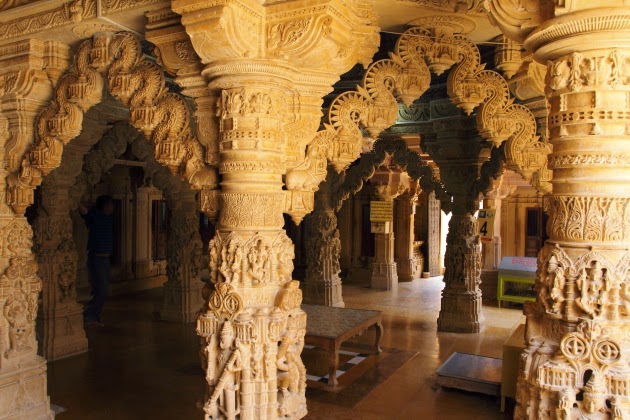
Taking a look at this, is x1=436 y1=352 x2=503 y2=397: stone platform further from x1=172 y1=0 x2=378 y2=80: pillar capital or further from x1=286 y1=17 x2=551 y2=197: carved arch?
x1=172 y1=0 x2=378 y2=80: pillar capital

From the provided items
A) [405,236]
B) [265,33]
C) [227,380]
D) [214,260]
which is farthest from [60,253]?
[405,236]

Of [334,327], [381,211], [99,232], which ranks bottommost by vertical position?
[334,327]

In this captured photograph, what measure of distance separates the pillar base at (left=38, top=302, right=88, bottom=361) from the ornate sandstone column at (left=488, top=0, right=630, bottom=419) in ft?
19.4

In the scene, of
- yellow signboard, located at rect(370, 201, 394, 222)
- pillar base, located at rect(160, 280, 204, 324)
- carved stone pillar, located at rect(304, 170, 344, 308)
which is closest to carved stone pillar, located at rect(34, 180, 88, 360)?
pillar base, located at rect(160, 280, 204, 324)

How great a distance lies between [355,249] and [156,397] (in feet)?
29.5

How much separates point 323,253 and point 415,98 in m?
5.91

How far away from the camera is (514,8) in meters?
2.28

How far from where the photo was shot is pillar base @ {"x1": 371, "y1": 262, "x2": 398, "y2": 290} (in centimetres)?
1223

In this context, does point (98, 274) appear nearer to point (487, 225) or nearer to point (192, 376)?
point (192, 376)

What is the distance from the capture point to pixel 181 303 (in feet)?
27.4

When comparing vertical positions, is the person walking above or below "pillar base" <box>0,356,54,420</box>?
above

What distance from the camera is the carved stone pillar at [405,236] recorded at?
13234 millimetres

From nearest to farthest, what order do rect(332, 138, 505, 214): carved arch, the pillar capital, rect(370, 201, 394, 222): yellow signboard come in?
the pillar capital → rect(332, 138, 505, 214): carved arch → rect(370, 201, 394, 222): yellow signboard

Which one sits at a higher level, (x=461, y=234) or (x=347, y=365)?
(x=461, y=234)
